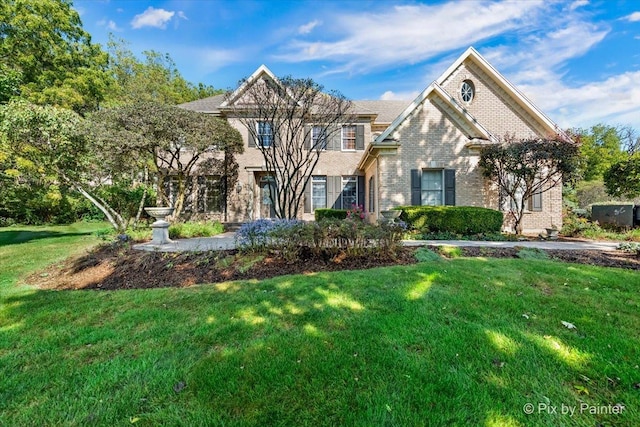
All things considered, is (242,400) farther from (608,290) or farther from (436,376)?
(608,290)

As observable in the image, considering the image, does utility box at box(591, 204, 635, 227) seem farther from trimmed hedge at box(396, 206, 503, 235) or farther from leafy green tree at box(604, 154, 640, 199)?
trimmed hedge at box(396, 206, 503, 235)

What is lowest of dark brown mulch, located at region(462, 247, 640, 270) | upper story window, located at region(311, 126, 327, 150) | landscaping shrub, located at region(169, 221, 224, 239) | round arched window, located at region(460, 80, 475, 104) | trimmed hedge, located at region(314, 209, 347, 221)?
dark brown mulch, located at region(462, 247, 640, 270)

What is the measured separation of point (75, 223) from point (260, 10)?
49.1 ft

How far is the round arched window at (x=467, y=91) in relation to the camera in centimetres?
1282

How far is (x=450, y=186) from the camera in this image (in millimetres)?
10719

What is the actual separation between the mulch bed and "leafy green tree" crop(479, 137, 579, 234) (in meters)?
4.21

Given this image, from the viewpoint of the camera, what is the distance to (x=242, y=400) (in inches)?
71.8

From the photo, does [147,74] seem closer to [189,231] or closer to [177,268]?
[189,231]

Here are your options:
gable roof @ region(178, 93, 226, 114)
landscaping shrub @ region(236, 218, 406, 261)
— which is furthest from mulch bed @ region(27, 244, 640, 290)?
gable roof @ region(178, 93, 226, 114)

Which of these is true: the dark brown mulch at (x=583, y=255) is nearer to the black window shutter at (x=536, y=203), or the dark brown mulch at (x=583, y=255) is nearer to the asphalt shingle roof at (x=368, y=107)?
the black window shutter at (x=536, y=203)

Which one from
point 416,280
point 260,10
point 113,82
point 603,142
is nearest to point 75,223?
point 113,82

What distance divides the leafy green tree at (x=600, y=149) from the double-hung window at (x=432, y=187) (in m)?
24.2

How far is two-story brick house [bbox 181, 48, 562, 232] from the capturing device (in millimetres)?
10617

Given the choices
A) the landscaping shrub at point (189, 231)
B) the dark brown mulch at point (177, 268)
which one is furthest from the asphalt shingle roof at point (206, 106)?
the dark brown mulch at point (177, 268)
